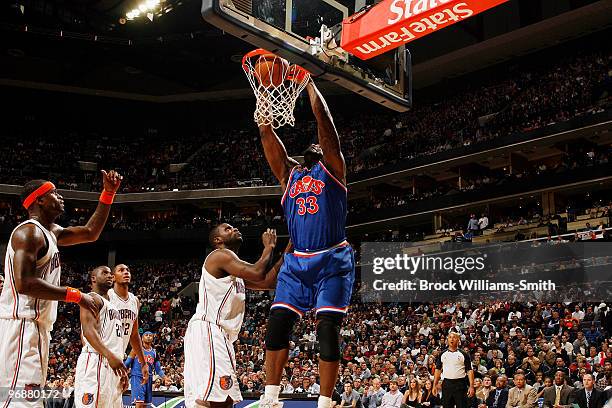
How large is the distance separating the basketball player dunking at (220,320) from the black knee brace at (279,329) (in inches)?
30.9

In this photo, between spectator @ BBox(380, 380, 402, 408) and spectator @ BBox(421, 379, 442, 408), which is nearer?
spectator @ BBox(421, 379, 442, 408)

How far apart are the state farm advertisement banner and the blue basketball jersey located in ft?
6.07

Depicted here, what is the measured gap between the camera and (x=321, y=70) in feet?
19.1

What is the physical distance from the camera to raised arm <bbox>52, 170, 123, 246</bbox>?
16.8 ft

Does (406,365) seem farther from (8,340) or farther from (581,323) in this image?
(8,340)

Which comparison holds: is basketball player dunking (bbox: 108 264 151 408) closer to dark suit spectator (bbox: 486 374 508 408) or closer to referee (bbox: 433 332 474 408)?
referee (bbox: 433 332 474 408)

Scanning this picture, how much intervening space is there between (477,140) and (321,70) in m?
20.3

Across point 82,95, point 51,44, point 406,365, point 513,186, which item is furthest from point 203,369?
point 82,95

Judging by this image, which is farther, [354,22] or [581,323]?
[581,323]

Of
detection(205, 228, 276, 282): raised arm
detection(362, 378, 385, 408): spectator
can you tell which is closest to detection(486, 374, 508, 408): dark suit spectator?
detection(362, 378, 385, 408): spectator

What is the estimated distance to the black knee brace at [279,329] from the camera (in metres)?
4.48

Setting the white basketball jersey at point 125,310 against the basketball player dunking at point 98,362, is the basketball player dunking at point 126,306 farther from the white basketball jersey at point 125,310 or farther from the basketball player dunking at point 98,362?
the basketball player dunking at point 98,362

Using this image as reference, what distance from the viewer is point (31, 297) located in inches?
174

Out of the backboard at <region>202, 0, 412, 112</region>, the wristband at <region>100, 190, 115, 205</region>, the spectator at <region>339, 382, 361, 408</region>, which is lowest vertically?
the spectator at <region>339, 382, 361, 408</region>
